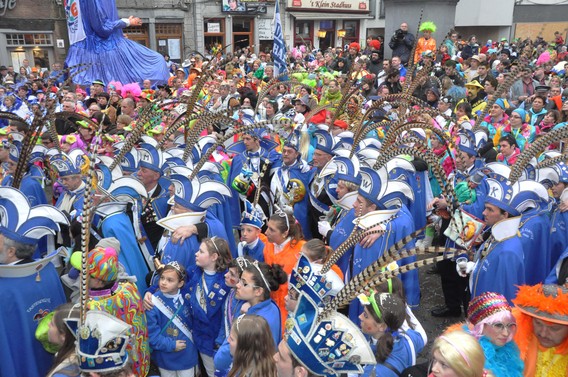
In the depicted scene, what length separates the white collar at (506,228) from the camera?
430 centimetres

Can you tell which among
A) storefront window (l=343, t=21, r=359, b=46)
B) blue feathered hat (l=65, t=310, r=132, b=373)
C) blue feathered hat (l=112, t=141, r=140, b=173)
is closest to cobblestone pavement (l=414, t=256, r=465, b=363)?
blue feathered hat (l=65, t=310, r=132, b=373)

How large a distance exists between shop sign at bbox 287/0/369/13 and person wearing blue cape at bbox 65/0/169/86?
17855 millimetres

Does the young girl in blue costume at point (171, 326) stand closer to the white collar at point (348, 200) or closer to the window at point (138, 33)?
the white collar at point (348, 200)

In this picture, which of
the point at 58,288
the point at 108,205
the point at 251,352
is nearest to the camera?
the point at 251,352

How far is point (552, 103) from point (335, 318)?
9159mm

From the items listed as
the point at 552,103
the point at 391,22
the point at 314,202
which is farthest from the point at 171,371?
the point at 391,22

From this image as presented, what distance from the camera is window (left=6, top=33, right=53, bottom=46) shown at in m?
23.6

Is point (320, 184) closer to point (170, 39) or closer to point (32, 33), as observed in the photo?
point (32, 33)

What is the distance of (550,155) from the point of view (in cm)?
627

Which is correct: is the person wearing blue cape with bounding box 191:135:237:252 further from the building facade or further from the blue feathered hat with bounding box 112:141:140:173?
the building facade

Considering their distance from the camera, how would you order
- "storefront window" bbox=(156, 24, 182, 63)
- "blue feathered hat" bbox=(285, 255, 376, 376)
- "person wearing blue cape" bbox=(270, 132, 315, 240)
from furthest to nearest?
"storefront window" bbox=(156, 24, 182, 63)
"person wearing blue cape" bbox=(270, 132, 315, 240)
"blue feathered hat" bbox=(285, 255, 376, 376)

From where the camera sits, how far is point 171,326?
408 centimetres

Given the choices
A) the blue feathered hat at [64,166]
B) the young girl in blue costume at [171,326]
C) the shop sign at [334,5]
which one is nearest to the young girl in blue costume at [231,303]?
the young girl in blue costume at [171,326]

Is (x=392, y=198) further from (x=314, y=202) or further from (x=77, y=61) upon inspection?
(x=77, y=61)
